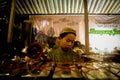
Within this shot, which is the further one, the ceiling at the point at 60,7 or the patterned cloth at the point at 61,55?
the ceiling at the point at 60,7

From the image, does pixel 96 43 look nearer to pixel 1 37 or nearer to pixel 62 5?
pixel 62 5

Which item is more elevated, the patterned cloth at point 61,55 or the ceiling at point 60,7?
the ceiling at point 60,7

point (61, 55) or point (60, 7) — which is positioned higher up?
point (60, 7)

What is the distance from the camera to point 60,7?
33.7 ft

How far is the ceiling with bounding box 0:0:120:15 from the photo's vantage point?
9.43 metres

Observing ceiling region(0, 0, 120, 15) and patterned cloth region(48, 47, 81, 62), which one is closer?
patterned cloth region(48, 47, 81, 62)

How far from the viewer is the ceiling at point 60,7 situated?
9.43 metres

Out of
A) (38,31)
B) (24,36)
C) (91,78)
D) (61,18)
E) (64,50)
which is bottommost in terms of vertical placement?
(91,78)

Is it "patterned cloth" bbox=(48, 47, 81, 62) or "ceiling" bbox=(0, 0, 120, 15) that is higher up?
"ceiling" bbox=(0, 0, 120, 15)

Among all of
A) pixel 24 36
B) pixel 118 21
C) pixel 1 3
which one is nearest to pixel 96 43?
pixel 118 21

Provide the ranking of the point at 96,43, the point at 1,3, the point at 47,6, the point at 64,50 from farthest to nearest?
1. the point at 96,43
2. the point at 47,6
3. the point at 1,3
4. the point at 64,50

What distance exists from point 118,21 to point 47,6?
500cm

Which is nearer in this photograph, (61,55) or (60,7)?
(61,55)

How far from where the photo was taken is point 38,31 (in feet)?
37.6
